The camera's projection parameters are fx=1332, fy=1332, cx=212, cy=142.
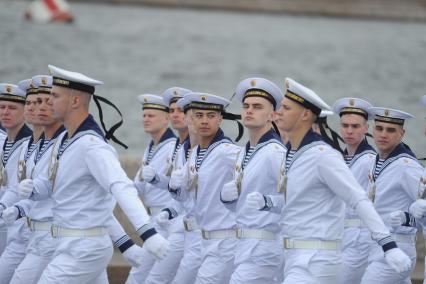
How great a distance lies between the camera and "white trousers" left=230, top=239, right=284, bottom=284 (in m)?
10.6

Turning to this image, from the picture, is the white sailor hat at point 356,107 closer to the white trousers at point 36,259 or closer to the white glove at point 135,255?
the white trousers at point 36,259

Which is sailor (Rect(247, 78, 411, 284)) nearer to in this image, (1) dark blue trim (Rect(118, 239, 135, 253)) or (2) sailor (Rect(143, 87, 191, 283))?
(1) dark blue trim (Rect(118, 239, 135, 253))

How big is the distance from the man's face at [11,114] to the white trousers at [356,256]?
3.37 m

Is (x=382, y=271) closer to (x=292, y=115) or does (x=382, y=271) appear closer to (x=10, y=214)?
(x=292, y=115)

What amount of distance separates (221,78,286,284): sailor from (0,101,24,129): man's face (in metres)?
2.76

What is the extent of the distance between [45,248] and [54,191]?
716mm

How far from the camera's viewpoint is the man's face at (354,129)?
12961 mm

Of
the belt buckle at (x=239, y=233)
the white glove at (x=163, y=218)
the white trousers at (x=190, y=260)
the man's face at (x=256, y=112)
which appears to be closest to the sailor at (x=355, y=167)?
the white trousers at (x=190, y=260)

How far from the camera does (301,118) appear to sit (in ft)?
32.3

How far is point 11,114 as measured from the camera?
12.9m

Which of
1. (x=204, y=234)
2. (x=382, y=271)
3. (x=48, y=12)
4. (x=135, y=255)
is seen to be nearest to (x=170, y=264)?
(x=204, y=234)

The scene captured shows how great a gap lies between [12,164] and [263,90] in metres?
2.79

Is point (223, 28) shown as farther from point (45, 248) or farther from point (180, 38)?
point (45, 248)

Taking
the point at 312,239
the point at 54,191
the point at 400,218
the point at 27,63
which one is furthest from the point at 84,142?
the point at 27,63
